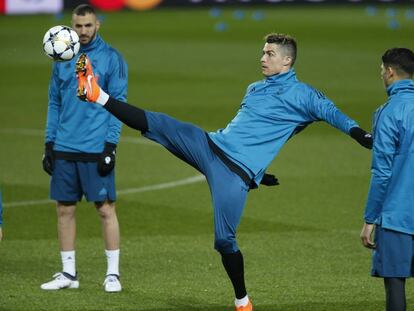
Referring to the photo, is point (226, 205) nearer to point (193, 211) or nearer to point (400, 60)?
point (400, 60)

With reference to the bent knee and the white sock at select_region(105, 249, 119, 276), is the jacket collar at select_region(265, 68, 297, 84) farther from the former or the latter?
the white sock at select_region(105, 249, 119, 276)

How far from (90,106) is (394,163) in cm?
310

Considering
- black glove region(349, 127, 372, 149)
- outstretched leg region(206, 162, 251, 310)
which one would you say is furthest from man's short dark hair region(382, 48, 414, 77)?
outstretched leg region(206, 162, 251, 310)

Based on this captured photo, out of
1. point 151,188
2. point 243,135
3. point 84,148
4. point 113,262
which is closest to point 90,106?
point 84,148

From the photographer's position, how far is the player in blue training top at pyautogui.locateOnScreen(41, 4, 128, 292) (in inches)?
367

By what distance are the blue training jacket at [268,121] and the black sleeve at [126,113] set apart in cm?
60

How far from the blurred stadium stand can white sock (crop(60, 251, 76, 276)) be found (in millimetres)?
26335

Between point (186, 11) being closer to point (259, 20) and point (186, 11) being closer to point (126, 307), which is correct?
point (259, 20)

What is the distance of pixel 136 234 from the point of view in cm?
1158

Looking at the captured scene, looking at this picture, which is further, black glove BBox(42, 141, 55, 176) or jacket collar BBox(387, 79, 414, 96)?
black glove BBox(42, 141, 55, 176)

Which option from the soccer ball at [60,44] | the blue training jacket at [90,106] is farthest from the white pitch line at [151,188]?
the soccer ball at [60,44]

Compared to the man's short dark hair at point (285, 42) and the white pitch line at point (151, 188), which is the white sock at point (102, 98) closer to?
the man's short dark hair at point (285, 42)

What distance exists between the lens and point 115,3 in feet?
125

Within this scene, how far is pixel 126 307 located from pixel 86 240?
2.59 m
